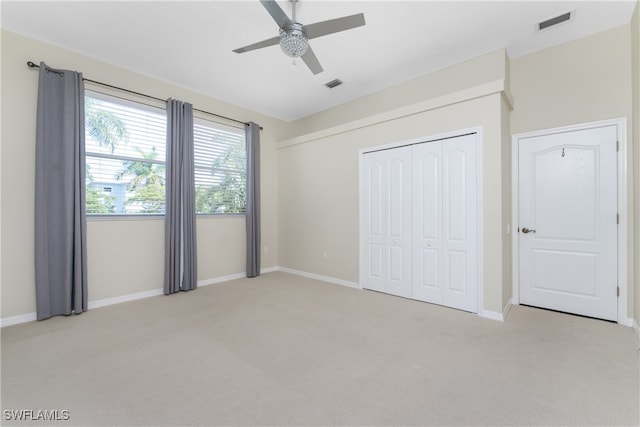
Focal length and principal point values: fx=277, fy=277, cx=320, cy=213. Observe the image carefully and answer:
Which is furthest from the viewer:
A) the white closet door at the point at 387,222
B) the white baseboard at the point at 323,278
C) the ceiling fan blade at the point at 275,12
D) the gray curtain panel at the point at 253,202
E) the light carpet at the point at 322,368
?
the gray curtain panel at the point at 253,202

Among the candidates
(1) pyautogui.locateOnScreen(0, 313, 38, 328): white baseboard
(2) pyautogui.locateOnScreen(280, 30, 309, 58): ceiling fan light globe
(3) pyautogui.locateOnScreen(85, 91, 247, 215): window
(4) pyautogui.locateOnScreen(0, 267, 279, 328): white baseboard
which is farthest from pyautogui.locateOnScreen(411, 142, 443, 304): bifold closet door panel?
(1) pyautogui.locateOnScreen(0, 313, 38, 328): white baseboard

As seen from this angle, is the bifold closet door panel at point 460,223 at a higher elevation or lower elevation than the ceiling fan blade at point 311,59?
lower

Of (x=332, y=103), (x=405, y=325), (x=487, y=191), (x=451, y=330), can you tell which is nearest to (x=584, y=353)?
(x=451, y=330)

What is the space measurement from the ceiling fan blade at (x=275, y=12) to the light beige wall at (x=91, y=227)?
2714 mm

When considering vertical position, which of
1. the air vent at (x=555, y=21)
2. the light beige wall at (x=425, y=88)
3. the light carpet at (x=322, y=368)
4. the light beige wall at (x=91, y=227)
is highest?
the air vent at (x=555, y=21)

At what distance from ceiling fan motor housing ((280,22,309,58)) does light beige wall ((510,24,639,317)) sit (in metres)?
2.83

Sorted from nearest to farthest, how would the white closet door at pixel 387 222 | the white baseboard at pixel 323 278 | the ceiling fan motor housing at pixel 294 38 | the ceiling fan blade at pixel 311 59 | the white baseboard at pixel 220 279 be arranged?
1. the ceiling fan motor housing at pixel 294 38
2. the ceiling fan blade at pixel 311 59
3. the white closet door at pixel 387 222
4. the white baseboard at pixel 323 278
5. the white baseboard at pixel 220 279

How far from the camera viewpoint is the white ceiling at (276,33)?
2660 mm

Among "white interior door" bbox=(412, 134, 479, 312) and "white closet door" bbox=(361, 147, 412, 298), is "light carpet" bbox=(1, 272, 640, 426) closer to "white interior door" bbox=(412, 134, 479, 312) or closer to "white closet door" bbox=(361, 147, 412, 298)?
"white interior door" bbox=(412, 134, 479, 312)

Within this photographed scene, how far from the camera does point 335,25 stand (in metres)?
2.22

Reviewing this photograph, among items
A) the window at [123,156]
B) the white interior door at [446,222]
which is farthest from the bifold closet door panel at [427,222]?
the window at [123,156]

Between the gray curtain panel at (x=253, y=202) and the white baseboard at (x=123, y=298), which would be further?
the gray curtain panel at (x=253, y=202)

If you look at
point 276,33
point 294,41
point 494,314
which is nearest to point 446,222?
point 494,314

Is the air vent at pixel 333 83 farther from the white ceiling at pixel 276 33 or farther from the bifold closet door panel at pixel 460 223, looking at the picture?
the bifold closet door panel at pixel 460 223
